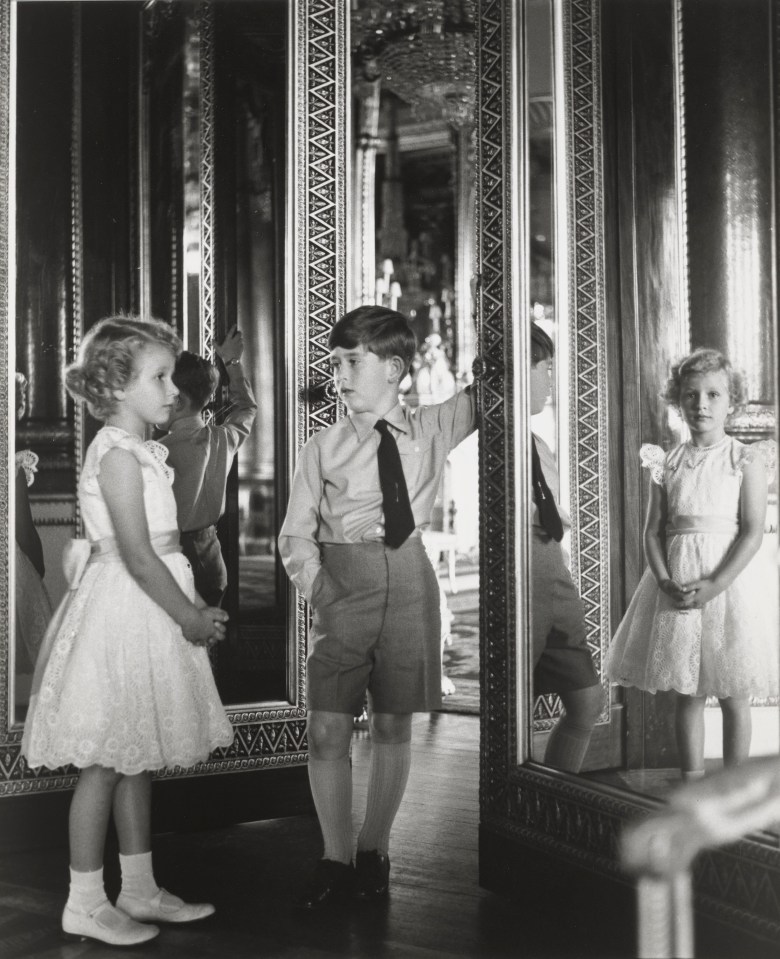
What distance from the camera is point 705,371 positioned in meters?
2.22

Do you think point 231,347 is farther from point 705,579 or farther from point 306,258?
point 705,579

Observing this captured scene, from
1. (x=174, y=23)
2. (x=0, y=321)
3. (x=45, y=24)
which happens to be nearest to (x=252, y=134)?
(x=174, y=23)

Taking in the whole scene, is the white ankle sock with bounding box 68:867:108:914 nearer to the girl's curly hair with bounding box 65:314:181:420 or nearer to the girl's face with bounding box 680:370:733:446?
the girl's curly hair with bounding box 65:314:181:420

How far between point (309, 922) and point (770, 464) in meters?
1.47

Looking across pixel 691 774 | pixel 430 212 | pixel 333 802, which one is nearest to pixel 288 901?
pixel 333 802

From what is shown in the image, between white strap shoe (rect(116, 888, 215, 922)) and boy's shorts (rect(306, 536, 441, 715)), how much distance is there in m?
0.54

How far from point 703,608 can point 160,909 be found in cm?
142

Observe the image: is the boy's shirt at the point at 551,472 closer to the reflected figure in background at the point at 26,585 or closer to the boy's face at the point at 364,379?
the boy's face at the point at 364,379

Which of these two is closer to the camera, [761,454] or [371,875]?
[761,454]

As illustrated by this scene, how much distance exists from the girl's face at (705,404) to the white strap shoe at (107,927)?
5.24ft

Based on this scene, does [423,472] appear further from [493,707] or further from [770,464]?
[770,464]

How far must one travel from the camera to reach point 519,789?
2814 mm

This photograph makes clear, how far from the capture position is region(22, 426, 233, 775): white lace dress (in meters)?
2.55

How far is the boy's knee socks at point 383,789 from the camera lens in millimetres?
2873
